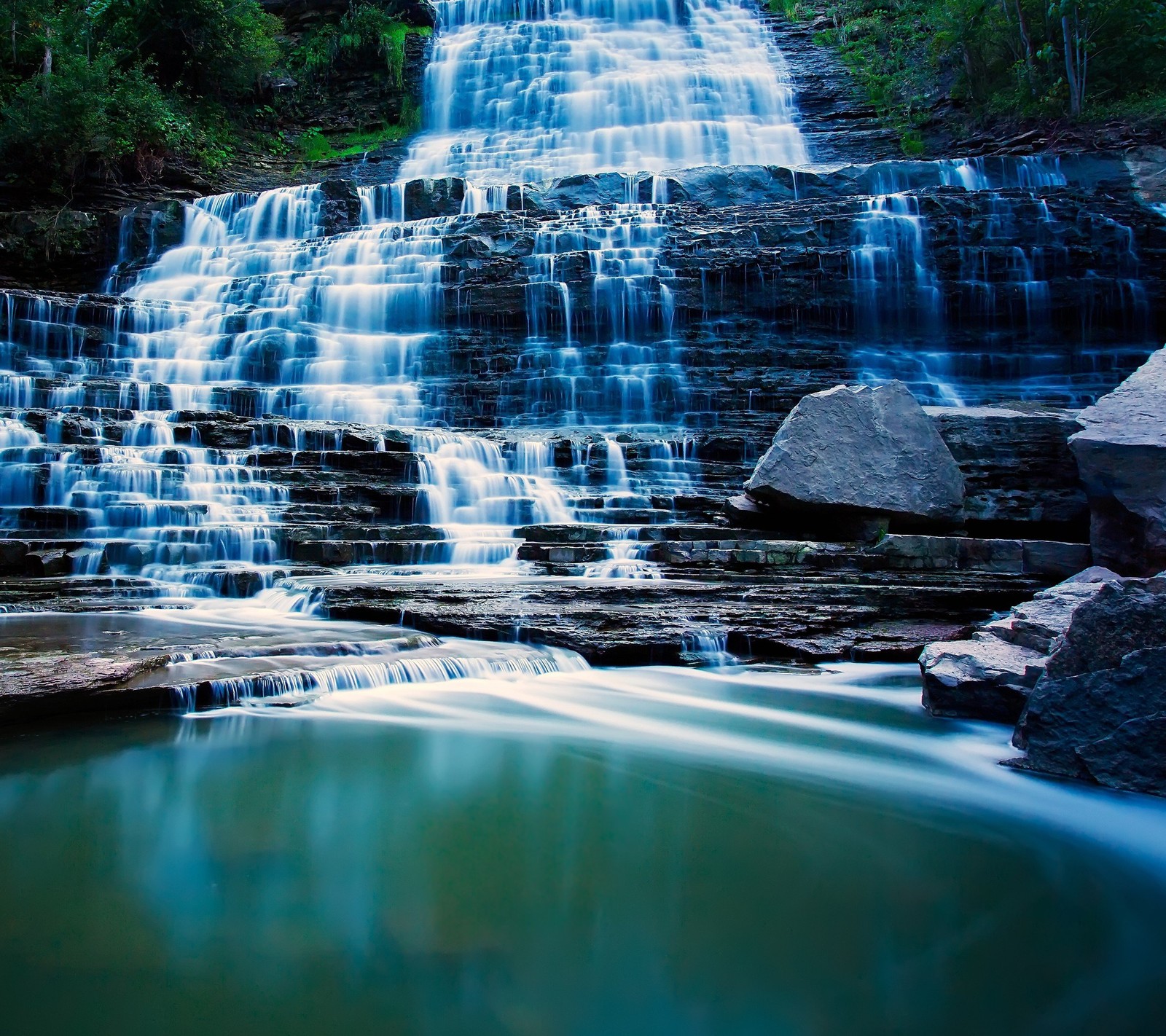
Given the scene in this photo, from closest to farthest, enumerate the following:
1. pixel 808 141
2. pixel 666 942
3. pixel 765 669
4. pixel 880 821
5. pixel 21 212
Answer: pixel 666 942 → pixel 880 821 → pixel 765 669 → pixel 21 212 → pixel 808 141

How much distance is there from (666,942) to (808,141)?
81.0 ft

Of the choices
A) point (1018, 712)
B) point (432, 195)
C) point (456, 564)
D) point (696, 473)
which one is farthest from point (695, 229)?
point (1018, 712)

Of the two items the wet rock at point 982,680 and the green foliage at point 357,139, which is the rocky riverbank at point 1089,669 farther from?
the green foliage at point 357,139

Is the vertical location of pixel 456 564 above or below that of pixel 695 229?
below

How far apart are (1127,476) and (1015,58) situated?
1985 cm

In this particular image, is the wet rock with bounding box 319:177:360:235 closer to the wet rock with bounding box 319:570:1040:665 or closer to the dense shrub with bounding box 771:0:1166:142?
the wet rock with bounding box 319:570:1040:665

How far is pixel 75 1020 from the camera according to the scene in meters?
1.84

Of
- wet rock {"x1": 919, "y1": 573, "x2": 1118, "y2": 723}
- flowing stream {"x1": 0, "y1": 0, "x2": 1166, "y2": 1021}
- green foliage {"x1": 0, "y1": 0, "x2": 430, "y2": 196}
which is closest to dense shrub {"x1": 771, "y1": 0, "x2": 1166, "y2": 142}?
flowing stream {"x1": 0, "y1": 0, "x2": 1166, "y2": 1021}

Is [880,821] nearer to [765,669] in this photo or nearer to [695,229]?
[765,669]

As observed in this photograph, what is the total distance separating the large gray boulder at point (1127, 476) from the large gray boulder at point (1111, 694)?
4.20m

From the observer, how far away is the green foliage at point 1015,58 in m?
19.6

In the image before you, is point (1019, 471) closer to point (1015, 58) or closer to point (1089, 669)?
point (1089, 669)

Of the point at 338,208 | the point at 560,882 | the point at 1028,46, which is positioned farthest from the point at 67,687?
the point at 1028,46

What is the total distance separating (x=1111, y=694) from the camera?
3.35 m
